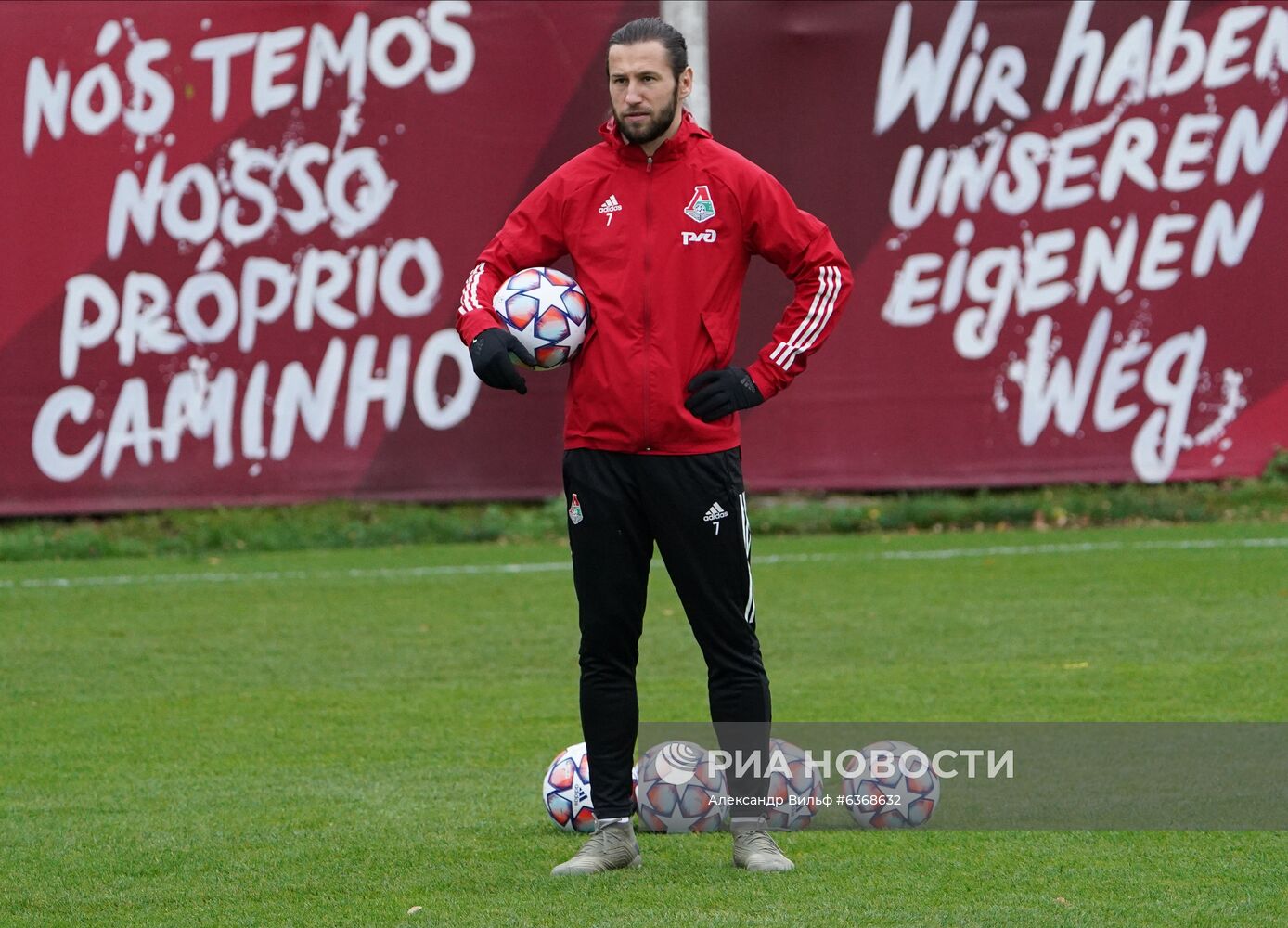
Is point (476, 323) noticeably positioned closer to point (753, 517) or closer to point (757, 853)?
point (757, 853)

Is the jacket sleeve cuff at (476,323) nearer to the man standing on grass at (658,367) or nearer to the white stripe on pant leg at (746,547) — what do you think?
the man standing on grass at (658,367)

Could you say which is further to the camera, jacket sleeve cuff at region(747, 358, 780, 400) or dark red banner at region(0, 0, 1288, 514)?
dark red banner at region(0, 0, 1288, 514)

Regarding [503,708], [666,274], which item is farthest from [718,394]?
[503,708]

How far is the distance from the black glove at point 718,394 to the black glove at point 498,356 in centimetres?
41

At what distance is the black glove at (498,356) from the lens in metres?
4.52

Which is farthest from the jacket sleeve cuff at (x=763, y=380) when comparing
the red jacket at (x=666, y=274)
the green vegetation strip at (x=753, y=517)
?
the green vegetation strip at (x=753, y=517)

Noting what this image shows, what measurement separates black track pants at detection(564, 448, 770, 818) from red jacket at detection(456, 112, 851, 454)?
0.08 meters

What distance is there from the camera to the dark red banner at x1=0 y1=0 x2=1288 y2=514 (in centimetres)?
1205

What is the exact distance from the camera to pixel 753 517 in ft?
41.1

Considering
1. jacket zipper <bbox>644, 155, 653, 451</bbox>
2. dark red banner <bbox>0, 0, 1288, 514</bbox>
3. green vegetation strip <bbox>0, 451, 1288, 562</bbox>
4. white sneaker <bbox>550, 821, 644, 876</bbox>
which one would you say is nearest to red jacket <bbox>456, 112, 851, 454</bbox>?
jacket zipper <bbox>644, 155, 653, 451</bbox>

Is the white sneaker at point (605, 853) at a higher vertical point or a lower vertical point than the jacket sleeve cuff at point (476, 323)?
lower

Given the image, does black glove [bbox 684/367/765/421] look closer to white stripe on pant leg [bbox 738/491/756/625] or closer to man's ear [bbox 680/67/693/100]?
white stripe on pant leg [bbox 738/491/756/625]

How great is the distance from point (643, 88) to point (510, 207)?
7.86 meters

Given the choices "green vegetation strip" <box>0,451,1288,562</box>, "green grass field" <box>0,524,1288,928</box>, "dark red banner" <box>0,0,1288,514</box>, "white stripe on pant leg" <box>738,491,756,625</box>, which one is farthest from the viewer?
"green vegetation strip" <box>0,451,1288,562</box>
